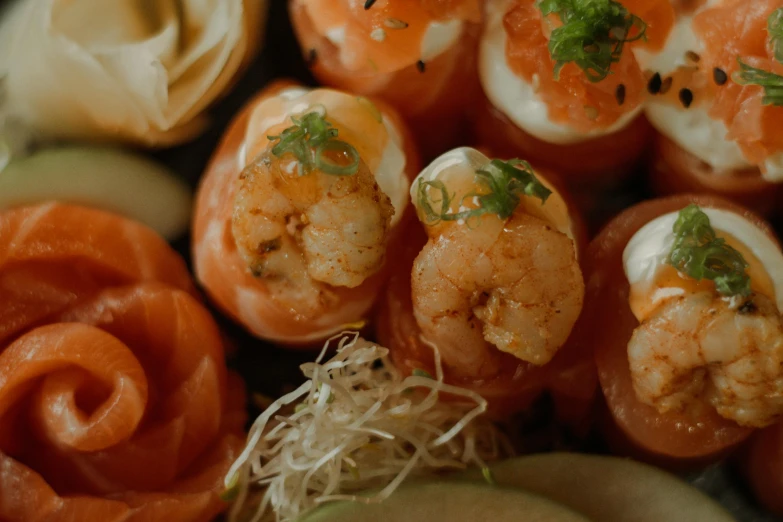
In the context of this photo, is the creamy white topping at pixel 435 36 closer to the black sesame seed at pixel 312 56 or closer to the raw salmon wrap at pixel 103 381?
the black sesame seed at pixel 312 56

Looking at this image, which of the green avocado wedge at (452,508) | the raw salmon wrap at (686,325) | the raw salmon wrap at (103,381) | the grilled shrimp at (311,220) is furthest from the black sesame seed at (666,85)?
the raw salmon wrap at (103,381)

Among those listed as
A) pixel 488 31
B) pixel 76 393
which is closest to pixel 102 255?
pixel 76 393

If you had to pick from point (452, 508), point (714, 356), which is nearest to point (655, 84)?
point (714, 356)

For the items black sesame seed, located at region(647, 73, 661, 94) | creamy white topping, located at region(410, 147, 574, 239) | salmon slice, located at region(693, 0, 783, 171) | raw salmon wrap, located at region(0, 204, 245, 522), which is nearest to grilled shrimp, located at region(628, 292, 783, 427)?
creamy white topping, located at region(410, 147, 574, 239)

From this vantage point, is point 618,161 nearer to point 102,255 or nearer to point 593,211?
point 593,211

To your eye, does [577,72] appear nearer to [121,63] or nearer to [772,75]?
[772,75]

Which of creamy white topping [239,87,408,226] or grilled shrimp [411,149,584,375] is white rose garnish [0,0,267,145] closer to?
creamy white topping [239,87,408,226]
